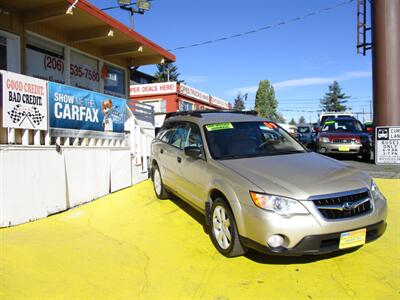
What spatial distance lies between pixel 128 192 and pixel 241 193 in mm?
4326

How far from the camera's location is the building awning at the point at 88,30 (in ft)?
26.9

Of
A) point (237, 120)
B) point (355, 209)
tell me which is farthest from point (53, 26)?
point (355, 209)

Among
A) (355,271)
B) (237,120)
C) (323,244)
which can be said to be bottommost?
(355,271)

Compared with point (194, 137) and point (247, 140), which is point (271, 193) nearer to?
point (247, 140)

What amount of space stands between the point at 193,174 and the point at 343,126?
10.8 m

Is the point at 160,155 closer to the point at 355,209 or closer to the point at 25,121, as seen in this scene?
the point at 25,121

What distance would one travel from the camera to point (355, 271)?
13.3 ft

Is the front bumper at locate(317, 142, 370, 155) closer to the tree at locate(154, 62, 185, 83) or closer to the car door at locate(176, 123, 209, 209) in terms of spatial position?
the car door at locate(176, 123, 209, 209)

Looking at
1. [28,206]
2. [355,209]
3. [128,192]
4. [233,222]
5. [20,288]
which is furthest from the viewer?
[128,192]

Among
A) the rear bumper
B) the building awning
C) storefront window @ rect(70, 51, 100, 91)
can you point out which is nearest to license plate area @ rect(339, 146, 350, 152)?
the building awning

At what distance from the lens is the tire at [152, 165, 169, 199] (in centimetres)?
712

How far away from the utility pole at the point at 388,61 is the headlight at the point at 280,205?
10.4 m

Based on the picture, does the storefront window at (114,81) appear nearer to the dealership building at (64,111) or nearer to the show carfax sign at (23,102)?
the dealership building at (64,111)

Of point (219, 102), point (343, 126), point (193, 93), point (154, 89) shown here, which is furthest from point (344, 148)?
point (219, 102)
